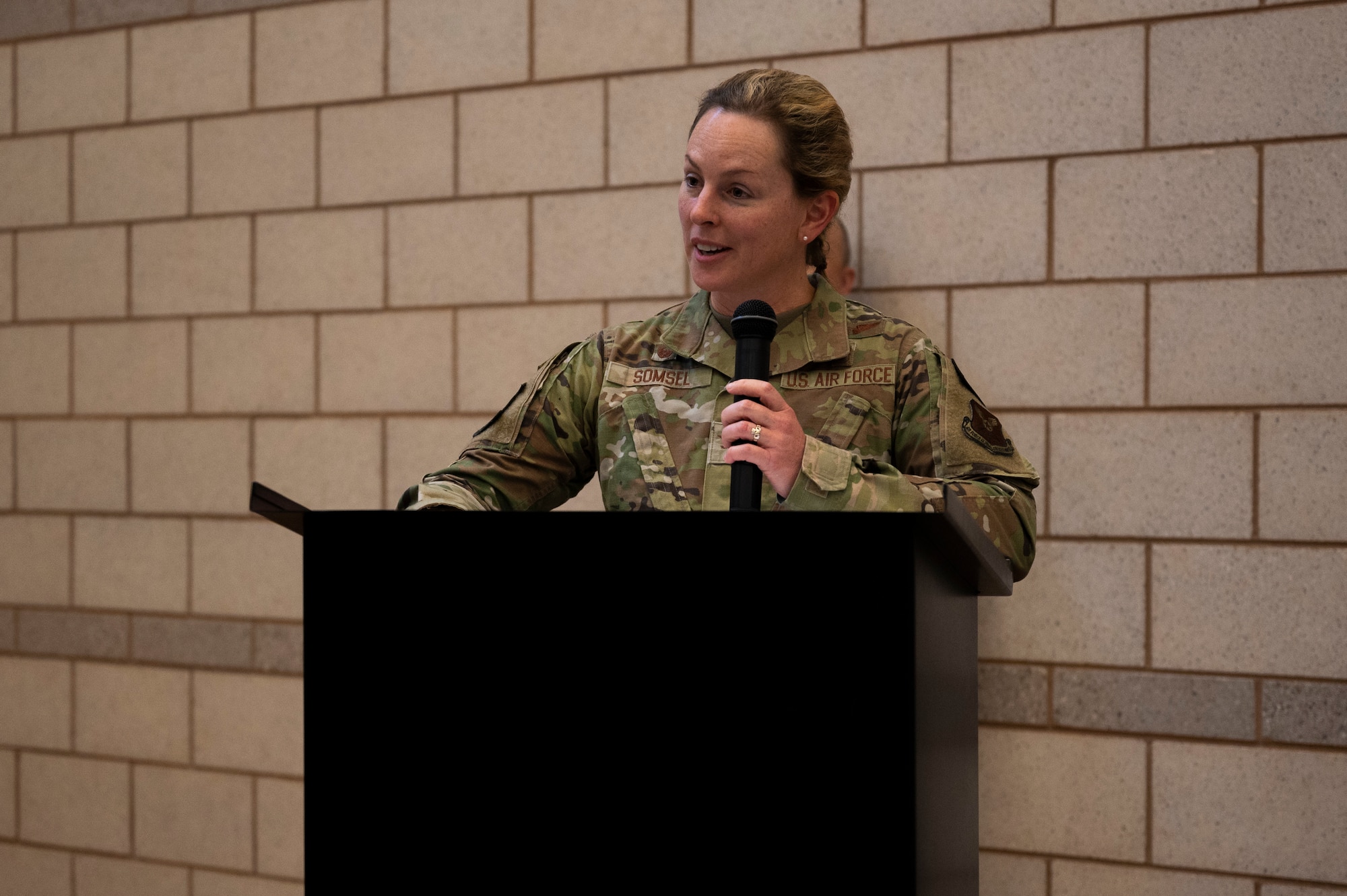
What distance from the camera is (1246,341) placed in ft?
8.02

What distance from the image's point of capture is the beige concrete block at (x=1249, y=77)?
7.82ft

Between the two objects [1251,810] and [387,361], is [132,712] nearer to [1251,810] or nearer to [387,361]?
[387,361]

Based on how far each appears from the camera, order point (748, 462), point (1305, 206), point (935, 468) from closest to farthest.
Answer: point (748, 462) < point (935, 468) < point (1305, 206)

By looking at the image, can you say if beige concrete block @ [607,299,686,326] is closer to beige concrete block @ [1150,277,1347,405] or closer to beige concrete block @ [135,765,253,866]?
beige concrete block @ [1150,277,1347,405]

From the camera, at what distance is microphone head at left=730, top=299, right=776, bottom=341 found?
1266 millimetres

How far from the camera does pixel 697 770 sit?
1015 millimetres

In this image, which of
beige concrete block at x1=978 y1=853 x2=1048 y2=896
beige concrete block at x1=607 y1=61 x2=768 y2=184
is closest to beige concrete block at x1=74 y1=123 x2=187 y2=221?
beige concrete block at x1=607 y1=61 x2=768 y2=184

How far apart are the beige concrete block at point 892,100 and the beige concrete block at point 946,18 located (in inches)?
1.6

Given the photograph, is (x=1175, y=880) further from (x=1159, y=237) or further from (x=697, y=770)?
(x=697, y=770)

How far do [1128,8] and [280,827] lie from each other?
2941 millimetres

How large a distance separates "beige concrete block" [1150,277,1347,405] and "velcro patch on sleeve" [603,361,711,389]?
1.29 m

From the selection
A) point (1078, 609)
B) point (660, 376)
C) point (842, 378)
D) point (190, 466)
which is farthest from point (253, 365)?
point (1078, 609)

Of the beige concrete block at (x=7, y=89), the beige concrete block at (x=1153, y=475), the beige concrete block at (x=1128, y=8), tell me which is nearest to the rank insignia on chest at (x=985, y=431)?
the beige concrete block at (x=1153, y=475)

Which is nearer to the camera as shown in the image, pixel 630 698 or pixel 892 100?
pixel 630 698
